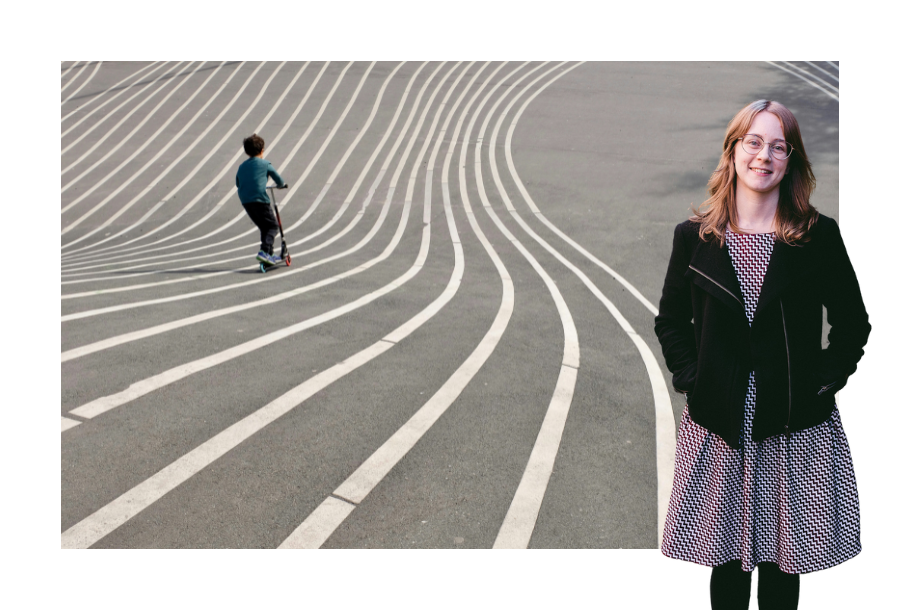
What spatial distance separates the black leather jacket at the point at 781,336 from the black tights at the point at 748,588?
1.95 ft

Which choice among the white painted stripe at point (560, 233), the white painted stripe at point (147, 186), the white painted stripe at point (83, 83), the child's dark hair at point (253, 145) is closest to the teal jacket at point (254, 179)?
the child's dark hair at point (253, 145)

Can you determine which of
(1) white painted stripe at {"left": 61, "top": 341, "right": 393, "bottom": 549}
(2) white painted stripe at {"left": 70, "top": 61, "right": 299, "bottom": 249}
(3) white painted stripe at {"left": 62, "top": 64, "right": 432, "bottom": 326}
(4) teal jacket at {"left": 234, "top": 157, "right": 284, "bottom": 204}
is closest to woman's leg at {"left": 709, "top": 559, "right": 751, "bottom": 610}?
(1) white painted stripe at {"left": 61, "top": 341, "right": 393, "bottom": 549}

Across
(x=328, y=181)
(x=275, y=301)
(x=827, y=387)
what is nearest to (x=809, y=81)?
(x=328, y=181)

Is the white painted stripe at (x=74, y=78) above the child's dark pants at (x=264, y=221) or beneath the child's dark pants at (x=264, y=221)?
above

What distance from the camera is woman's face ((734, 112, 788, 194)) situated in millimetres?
2723

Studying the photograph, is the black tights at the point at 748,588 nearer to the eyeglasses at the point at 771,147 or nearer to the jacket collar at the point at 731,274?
the jacket collar at the point at 731,274

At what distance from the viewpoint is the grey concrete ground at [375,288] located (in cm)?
420

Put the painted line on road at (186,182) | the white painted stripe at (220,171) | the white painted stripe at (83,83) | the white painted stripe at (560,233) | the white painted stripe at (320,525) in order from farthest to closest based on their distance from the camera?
the white painted stripe at (83,83) < the white painted stripe at (220,171) < the painted line on road at (186,182) < the white painted stripe at (560,233) < the white painted stripe at (320,525)

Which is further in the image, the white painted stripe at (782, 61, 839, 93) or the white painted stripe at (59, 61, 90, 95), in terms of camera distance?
the white painted stripe at (59, 61, 90, 95)

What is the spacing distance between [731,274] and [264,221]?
8.24 m

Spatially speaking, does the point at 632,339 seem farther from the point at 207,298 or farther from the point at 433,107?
the point at 433,107

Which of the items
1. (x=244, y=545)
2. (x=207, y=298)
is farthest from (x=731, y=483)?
(x=207, y=298)

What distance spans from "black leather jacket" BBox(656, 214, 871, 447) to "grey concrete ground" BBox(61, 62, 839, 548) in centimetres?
150

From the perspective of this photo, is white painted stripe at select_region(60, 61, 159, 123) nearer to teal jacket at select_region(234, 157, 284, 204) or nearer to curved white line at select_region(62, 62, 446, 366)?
curved white line at select_region(62, 62, 446, 366)
